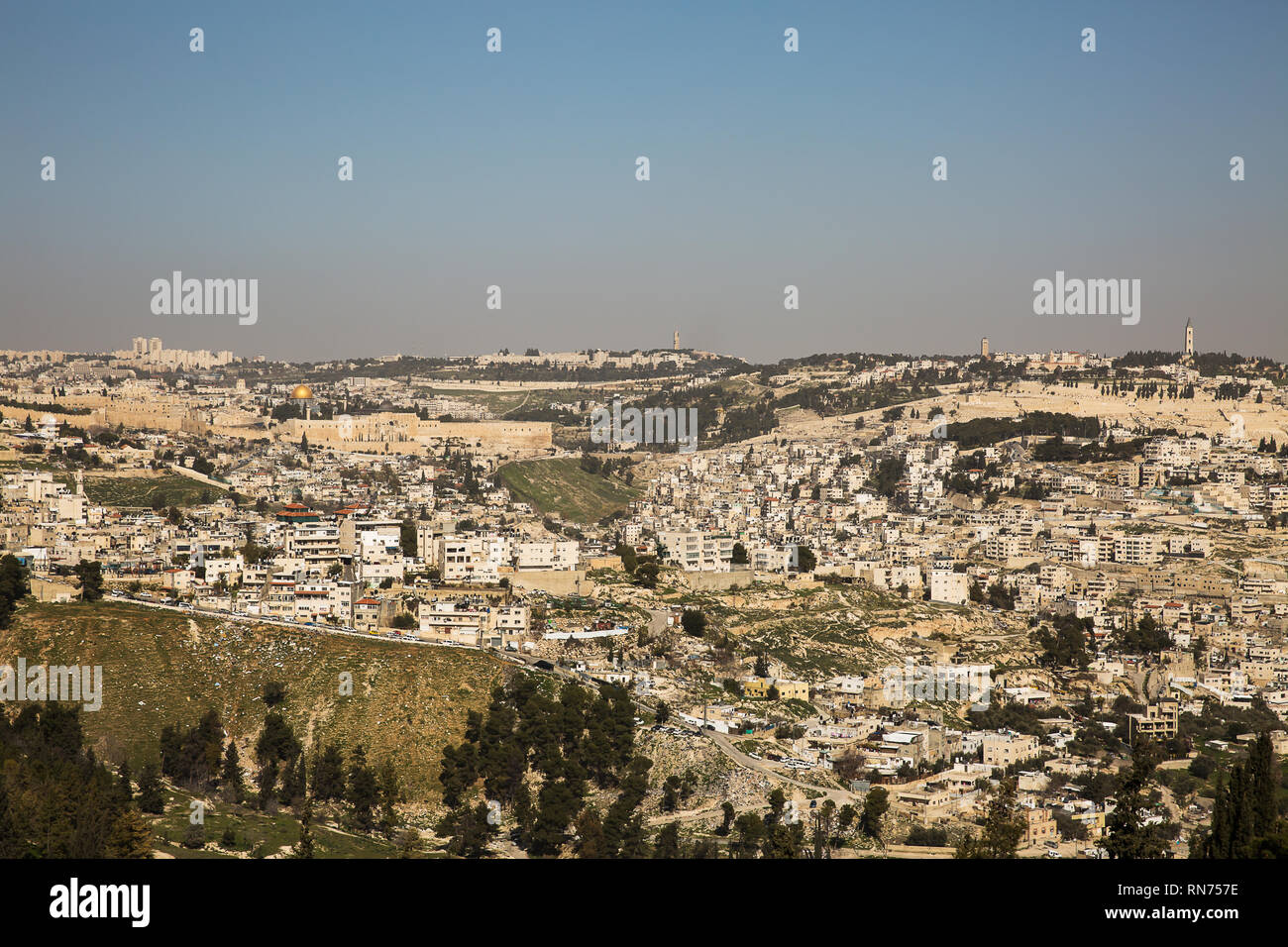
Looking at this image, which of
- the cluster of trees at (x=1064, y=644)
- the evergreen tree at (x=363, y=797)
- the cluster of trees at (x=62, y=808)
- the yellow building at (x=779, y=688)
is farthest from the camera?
the cluster of trees at (x=1064, y=644)

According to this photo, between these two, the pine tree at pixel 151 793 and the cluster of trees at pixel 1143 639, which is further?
the cluster of trees at pixel 1143 639

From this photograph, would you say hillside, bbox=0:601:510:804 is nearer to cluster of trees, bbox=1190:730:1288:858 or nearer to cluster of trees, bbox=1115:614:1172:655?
cluster of trees, bbox=1190:730:1288:858

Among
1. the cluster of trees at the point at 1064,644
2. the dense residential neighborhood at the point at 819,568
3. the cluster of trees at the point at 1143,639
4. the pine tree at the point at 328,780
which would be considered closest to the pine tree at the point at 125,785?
the pine tree at the point at 328,780

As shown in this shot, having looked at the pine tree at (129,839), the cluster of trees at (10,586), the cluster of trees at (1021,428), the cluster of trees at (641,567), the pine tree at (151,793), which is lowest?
the pine tree at (151,793)

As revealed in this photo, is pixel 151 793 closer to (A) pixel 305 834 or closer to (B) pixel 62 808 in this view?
(A) pixel 305 834

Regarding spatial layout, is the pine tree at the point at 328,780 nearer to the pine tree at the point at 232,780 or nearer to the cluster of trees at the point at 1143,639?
the pine tree at the point at 232,780
